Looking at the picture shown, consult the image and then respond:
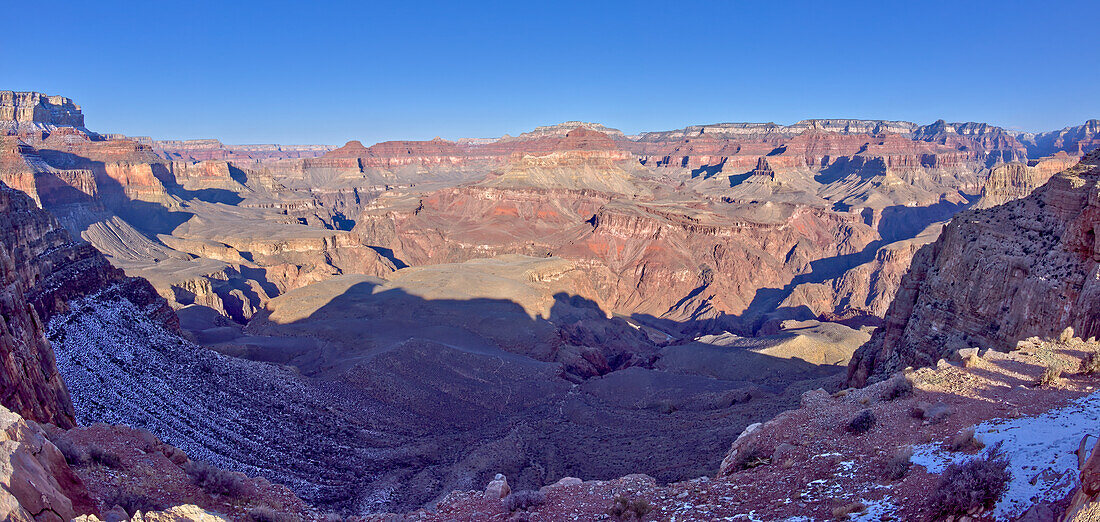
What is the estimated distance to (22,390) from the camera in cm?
→ 1198

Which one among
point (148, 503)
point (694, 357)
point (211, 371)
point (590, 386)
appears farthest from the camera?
point (694, 357)

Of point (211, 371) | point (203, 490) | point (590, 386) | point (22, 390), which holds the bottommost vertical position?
point (590, 386)

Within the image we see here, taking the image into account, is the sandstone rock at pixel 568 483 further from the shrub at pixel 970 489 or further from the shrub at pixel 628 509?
the shrub at pixel 970 489

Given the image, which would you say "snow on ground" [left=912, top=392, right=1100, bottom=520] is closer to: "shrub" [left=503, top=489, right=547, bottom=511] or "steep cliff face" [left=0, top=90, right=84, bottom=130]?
"shrub" [left=503, top=489, right=547, bottom=511]

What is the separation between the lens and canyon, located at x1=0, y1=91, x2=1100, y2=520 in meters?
11.6

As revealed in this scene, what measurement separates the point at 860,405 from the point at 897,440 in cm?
323

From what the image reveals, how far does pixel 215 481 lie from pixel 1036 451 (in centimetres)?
1335

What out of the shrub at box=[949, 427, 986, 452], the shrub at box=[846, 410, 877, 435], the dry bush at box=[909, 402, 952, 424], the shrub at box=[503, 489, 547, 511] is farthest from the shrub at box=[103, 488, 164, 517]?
the dry bush at box=[909, 402, 952, 424]

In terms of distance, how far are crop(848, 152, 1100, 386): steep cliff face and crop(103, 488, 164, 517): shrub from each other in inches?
900

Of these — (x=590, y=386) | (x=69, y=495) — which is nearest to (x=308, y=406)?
(x=590, y=386)

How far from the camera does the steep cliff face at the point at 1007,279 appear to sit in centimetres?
1730

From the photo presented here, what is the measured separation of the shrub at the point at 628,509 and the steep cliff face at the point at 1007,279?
595 inches

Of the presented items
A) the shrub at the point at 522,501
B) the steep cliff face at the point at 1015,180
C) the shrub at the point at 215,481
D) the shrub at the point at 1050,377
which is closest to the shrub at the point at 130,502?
the shrub at the point at 215,481

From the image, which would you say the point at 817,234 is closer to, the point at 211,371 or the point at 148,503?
the point at 211,371
